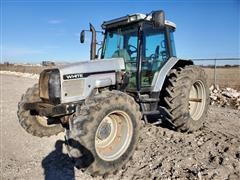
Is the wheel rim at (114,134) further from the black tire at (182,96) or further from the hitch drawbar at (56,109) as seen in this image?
the black tire at (182,96)

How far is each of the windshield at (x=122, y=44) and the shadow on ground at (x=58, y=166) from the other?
2.26 metres

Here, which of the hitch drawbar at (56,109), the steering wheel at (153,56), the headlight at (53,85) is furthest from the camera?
the steering wheel at (153,56)

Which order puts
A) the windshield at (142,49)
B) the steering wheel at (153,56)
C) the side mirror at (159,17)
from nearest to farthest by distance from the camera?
1. the side mirror at (159,17)
2. the windshield at (142,49)
3. the steering wheel at (153,56)

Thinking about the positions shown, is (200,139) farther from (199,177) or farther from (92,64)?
(92,64)

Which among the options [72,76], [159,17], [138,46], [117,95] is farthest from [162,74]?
[72,76]

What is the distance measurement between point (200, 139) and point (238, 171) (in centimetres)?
143

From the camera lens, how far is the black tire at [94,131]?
12.0 ft

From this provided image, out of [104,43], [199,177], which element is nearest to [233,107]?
[104,43]

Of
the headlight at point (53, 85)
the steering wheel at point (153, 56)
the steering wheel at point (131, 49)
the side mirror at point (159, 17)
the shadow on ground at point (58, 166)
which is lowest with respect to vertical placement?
the shadow on ground at point (58, 166)

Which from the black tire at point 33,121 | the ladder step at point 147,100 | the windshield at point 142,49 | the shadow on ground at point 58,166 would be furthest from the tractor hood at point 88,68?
the shadow on ground at point 58,166

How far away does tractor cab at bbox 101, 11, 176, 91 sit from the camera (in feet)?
17.5

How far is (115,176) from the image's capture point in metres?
3.99

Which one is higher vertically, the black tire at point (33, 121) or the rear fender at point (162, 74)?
the rear fender at point (162, 74)

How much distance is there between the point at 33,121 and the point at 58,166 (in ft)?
4.61
